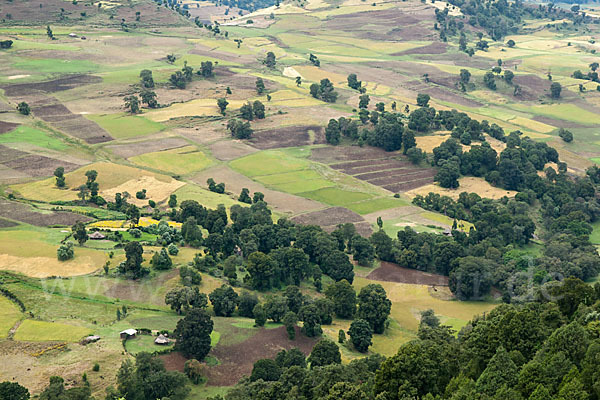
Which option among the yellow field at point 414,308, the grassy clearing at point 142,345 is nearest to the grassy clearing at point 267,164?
the yellow field at point 414,308

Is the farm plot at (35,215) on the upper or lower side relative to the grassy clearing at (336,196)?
upper

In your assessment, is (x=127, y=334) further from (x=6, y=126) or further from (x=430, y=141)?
(x=430, y=141)

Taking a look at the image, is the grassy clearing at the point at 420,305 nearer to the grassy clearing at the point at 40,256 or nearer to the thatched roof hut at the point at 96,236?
the thatched roof hut at the point at 96,236

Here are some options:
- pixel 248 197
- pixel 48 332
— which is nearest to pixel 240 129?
pixel 248 197

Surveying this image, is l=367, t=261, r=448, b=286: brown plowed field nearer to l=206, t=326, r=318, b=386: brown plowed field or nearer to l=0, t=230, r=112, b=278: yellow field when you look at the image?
l=206, t=326, r=318, b=386: brown plowed field

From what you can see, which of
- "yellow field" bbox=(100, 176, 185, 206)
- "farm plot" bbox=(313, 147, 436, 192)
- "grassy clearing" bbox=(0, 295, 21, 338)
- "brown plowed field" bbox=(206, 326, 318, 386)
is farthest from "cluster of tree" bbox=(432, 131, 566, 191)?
"grassy clearing" bbox=(0, 295, 21, 338)

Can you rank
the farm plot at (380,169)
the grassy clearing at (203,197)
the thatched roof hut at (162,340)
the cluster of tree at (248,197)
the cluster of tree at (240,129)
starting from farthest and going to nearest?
the cluster of tree at (240,129) < the farm plot at (380,169) < the cluster of tree at (248,197) < the grassy clearing at (203,197) < the thatched roof hut at (162,340)
